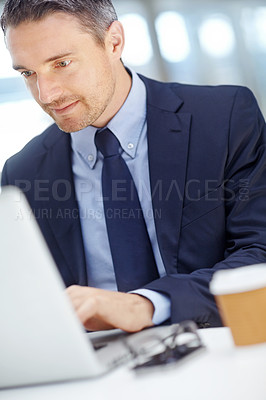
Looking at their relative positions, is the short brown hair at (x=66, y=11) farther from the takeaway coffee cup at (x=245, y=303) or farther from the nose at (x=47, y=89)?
the takeaway coffee cup at (x=245, y=303)

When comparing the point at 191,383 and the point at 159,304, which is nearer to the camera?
the point at 191,383

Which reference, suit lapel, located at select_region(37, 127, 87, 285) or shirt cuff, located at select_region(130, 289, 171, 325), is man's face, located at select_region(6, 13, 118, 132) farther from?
shirt cuff, located at select_region(130, 289, 171, 325)

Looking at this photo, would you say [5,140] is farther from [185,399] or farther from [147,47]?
[185,399]

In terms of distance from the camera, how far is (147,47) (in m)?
5.57

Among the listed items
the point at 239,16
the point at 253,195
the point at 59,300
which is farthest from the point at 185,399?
the point at 239,16

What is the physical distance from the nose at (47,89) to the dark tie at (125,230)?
0.25 metres

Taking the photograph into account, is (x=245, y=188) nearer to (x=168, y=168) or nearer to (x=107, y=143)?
(x=168, y=168)

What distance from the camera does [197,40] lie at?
564 cm

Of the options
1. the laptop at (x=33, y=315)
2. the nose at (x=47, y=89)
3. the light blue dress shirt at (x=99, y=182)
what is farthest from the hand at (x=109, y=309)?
the nose at (x=47, y=89)

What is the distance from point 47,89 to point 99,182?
1.04ft

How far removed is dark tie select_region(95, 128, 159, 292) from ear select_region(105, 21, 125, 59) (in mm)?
357

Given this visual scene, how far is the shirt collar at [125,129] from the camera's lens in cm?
172

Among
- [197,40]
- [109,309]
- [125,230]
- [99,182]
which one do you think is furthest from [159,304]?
[197,40]

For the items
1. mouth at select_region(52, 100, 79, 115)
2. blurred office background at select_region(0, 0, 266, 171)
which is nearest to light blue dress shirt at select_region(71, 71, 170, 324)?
mouth at select_region(52, 100, 79, 115)
